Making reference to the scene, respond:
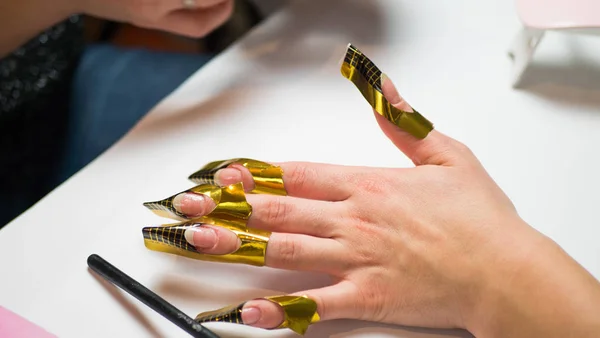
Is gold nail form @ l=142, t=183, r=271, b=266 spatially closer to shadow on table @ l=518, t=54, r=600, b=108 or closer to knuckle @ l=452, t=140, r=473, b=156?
knuckle @ l=452, t=140, r=473, b=156

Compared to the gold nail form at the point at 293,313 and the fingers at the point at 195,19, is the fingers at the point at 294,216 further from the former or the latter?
the fingers at the point at 195,19

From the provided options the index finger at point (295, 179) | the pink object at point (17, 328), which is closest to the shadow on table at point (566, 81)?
the index finger at point (295, 179)

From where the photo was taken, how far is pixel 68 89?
2.57 feet

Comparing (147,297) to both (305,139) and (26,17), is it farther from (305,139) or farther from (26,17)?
(26,17)

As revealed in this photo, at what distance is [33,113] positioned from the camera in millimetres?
729

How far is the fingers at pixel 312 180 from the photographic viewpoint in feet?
1.61

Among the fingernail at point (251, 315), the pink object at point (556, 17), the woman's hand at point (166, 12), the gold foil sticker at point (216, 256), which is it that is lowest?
the fingernail at point (251, 315)

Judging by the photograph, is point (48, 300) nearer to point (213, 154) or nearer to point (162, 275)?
point (162, 275)

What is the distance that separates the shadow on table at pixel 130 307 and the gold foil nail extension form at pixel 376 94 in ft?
0.87

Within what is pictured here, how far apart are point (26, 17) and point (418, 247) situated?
52 centimetres

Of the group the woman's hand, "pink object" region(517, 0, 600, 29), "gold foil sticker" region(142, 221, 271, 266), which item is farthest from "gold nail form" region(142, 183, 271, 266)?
"pink object" region(517, 0, 600, 29)

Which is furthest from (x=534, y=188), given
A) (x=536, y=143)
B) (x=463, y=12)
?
(x=463, y=12)

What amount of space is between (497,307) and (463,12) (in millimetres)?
430

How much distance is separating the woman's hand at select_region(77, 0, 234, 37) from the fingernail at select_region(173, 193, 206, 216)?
0.86ft
